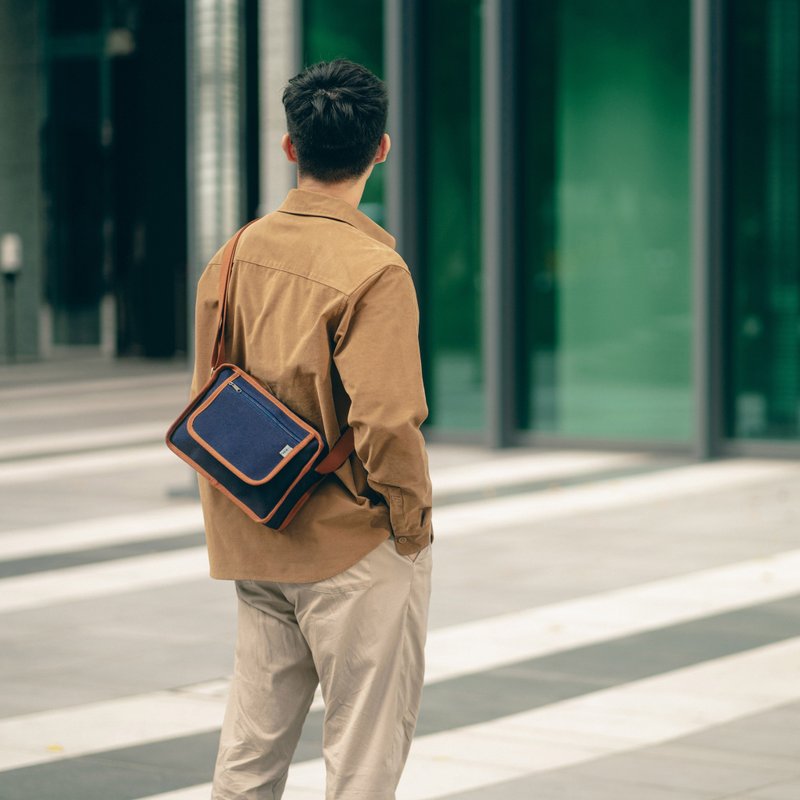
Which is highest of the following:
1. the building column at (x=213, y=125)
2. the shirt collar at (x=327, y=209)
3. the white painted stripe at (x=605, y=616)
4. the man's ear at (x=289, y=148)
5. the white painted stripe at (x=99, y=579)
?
the building column at (x=213, y=125)

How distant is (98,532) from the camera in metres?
9.62

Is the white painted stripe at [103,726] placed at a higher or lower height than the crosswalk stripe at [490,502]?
higher

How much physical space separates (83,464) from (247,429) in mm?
9894

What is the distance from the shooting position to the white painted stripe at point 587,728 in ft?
15.8

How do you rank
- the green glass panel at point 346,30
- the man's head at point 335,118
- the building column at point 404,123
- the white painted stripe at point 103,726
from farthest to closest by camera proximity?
the green glass panel at point 346,30 → the building column at point 404,123 → the white painted stripe at point 103,726 → the man's head at point 335,118

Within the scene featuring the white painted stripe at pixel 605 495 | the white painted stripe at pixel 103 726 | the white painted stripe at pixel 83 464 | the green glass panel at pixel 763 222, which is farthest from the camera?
the green glass panel at pixel 763 222

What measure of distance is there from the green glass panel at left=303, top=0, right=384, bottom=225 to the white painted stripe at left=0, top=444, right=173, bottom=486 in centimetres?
251

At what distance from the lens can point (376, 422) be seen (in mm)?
3137

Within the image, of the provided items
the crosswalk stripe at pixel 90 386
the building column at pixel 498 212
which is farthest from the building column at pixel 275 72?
the crosswalk stripe at pixel 90 386

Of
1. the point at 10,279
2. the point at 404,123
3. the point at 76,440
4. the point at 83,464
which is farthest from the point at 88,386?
the point at 404,123

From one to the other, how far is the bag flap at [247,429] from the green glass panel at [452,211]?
1045 centimetres

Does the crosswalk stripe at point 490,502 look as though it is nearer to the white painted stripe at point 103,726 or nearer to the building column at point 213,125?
the building column at point 213,125

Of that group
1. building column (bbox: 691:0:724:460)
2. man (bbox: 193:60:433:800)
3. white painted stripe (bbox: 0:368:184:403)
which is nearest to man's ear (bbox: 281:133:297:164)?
man (bbox: 193:60:433:800)

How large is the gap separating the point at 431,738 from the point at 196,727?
28.3 inches
